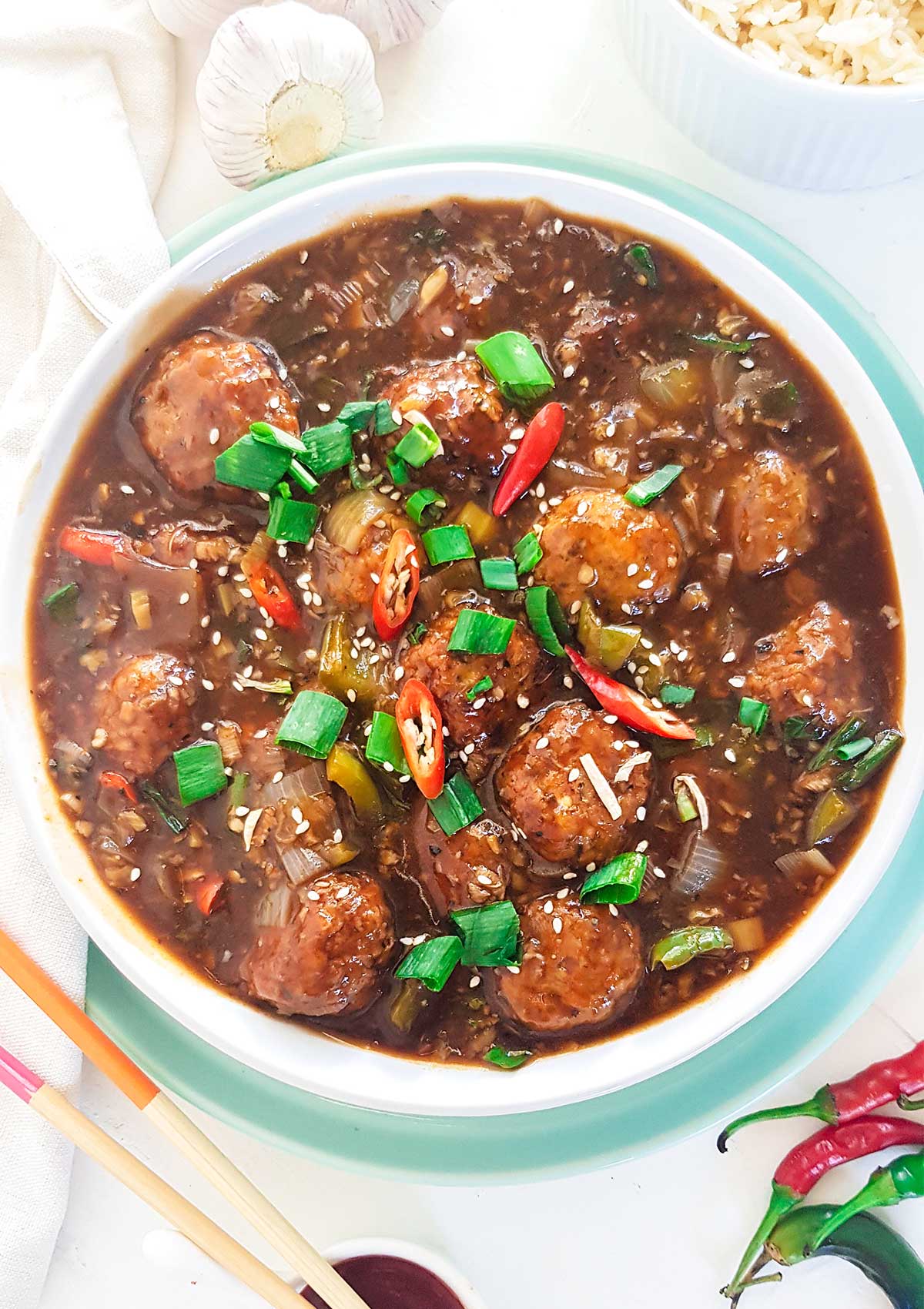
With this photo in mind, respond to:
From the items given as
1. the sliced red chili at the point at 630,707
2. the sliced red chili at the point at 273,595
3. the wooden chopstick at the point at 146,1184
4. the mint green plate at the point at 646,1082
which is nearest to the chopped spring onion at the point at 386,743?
the sliced red chili at the point at 273,595

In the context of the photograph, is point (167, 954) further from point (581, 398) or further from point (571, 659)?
point (581, 398)

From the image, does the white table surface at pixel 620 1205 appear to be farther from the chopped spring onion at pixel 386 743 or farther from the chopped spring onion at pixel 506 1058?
the chopped spring onion at pixel 386 743

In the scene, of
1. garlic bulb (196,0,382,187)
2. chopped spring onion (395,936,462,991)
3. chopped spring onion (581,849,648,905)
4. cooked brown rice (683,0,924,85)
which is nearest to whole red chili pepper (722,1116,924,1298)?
chopped spring onion (581,849,648,905)

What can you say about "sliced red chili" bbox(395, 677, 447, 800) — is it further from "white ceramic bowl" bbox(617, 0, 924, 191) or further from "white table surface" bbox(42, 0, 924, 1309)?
"white ceramic bowl" bbox(617, 0, 924, 191)

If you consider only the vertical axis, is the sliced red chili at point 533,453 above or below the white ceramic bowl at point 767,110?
below

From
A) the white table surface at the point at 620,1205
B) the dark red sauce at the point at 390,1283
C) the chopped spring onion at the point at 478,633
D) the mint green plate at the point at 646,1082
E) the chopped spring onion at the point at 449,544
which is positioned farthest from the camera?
the white table surface at the point at 620,1205
